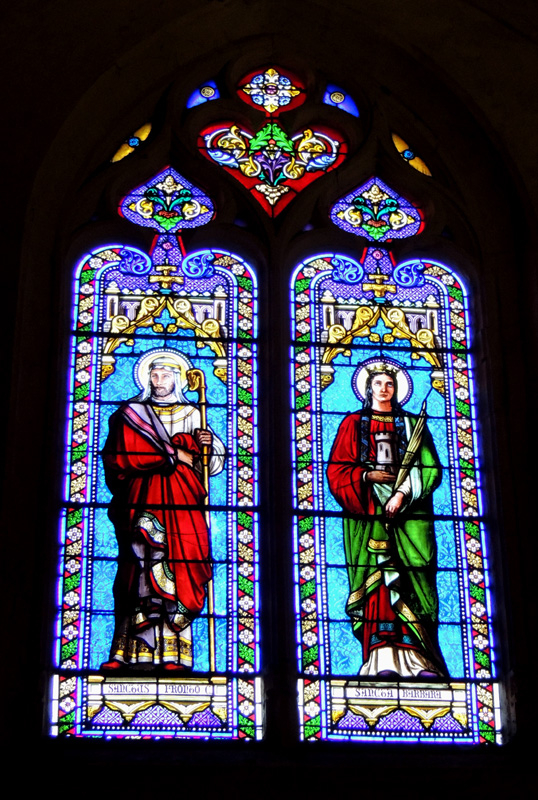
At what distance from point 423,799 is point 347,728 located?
56 centimetres

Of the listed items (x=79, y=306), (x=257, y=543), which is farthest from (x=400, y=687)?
(x=79, y=306)

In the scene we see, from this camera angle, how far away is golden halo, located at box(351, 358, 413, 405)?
29.0ft

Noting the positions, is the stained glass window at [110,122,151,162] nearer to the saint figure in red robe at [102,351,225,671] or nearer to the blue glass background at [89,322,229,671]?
the blue glass background at [89,322,229,671]

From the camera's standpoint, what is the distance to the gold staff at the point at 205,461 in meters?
8.03

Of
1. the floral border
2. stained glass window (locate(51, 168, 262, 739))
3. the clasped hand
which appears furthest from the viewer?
the clasped hand

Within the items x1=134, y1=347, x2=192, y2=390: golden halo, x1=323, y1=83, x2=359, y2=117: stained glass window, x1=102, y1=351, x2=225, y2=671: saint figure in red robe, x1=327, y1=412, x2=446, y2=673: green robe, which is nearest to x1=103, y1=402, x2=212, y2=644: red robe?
x1=102, y1=351, x2=225, y2=671: saint figure in red robe

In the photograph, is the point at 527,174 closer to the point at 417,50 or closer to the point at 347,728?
the point at 417,50

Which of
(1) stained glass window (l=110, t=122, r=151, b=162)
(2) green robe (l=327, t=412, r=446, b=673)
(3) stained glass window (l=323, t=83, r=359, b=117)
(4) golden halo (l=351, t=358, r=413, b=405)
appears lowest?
(2) green robe (l=327, t=412, r=446, b=673)

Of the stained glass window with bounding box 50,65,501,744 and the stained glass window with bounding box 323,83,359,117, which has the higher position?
the stained glass window with bounding box 323,83,359,117

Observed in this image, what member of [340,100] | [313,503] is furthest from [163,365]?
[340,100]

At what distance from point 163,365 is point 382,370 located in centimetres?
115

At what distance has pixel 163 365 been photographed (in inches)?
346

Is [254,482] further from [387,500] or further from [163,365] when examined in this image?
[163,365]

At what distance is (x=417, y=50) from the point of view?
9.50 m
